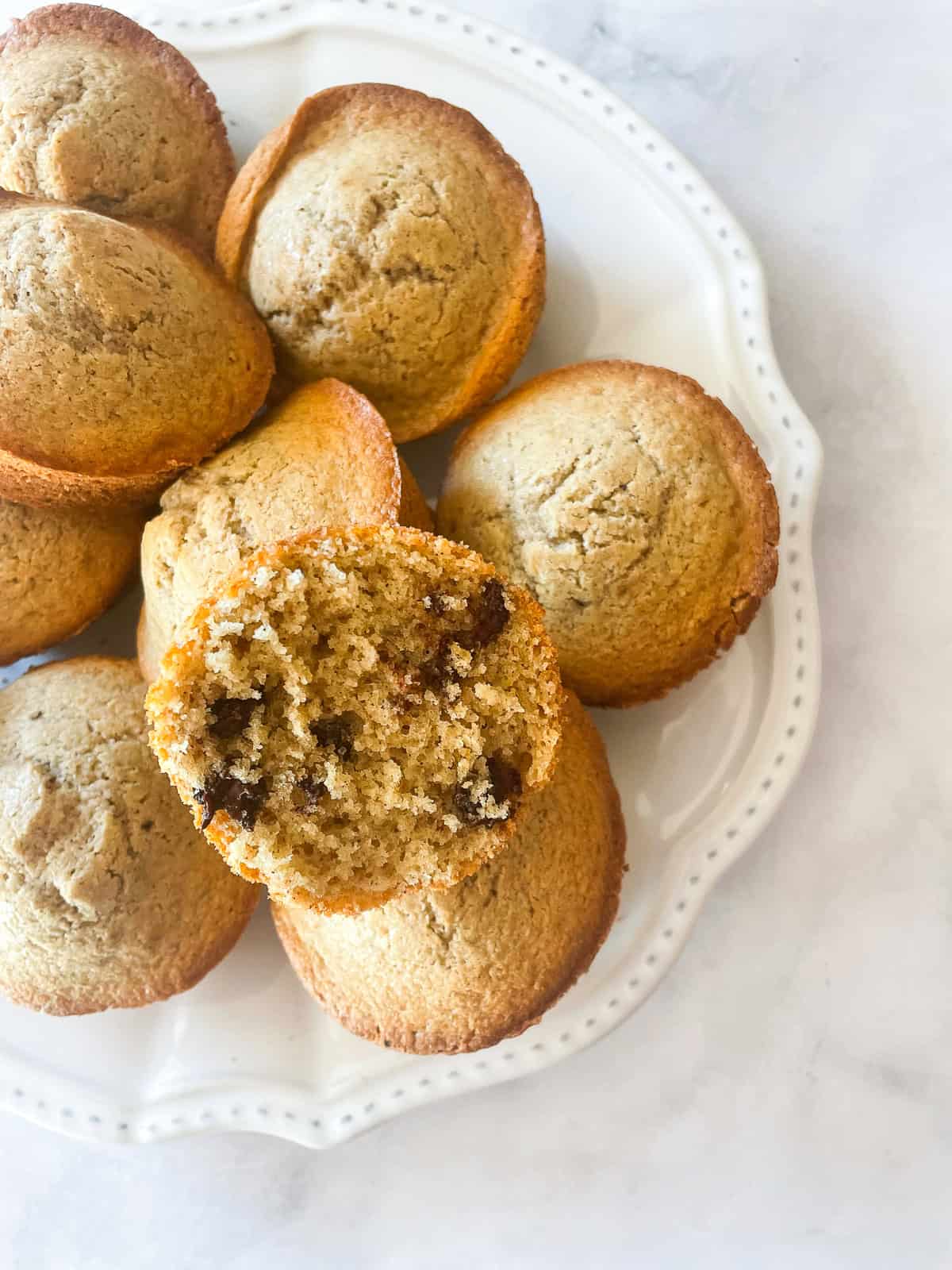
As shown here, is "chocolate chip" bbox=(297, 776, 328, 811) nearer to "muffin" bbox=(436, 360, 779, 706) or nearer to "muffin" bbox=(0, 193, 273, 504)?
"muffin" bbox=(436, 360, 779, 706)

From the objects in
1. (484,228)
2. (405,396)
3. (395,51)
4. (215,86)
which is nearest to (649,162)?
(484,228)

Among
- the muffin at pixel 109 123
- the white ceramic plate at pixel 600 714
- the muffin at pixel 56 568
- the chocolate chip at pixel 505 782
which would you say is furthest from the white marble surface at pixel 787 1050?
the muffin at pixel 56 568

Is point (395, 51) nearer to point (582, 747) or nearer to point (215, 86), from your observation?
point (215, 86)

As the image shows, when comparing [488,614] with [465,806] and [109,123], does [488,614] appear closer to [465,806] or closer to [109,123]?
[465,806]

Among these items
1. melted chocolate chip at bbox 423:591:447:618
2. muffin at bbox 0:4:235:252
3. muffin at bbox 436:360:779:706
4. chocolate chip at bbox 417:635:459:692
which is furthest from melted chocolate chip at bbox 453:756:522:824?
muffin at bbox 0:4:235:252

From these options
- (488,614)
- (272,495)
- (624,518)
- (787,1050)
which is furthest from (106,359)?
(787,1050)

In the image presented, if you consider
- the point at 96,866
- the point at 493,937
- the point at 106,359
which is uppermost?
the point at 106,359
